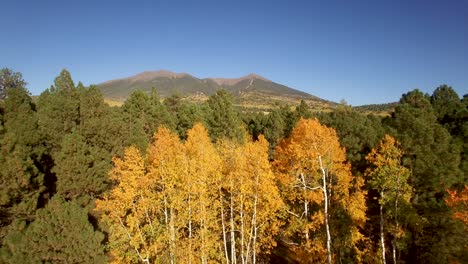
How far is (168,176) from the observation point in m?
21.5

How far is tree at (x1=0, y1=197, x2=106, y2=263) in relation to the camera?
1800 cm

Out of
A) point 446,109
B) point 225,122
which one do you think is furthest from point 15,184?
point 446,109

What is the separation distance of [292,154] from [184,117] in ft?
83.8

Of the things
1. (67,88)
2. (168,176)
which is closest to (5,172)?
(168,176)

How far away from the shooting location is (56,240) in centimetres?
1845

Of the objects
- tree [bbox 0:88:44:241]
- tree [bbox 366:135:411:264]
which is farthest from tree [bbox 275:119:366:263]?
tree [bbox 0:88:44:241]

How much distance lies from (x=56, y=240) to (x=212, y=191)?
992 centimetres

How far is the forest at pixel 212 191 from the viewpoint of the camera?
1989 centimetres

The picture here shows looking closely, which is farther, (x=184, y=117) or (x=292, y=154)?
(x=184, y=117)

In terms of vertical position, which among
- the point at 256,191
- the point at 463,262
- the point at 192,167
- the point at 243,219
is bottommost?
the point at 463,262

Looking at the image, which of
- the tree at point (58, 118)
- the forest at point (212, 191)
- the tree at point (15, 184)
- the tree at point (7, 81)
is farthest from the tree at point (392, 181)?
the tree at point (7, 81)

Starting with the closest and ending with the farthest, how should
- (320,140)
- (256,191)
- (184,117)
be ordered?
(256,191), (320,140), (184,117)

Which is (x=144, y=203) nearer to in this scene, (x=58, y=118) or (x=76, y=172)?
(x=76, y=172)

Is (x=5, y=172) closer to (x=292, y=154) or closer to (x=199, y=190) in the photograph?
(x=199, y=190)
